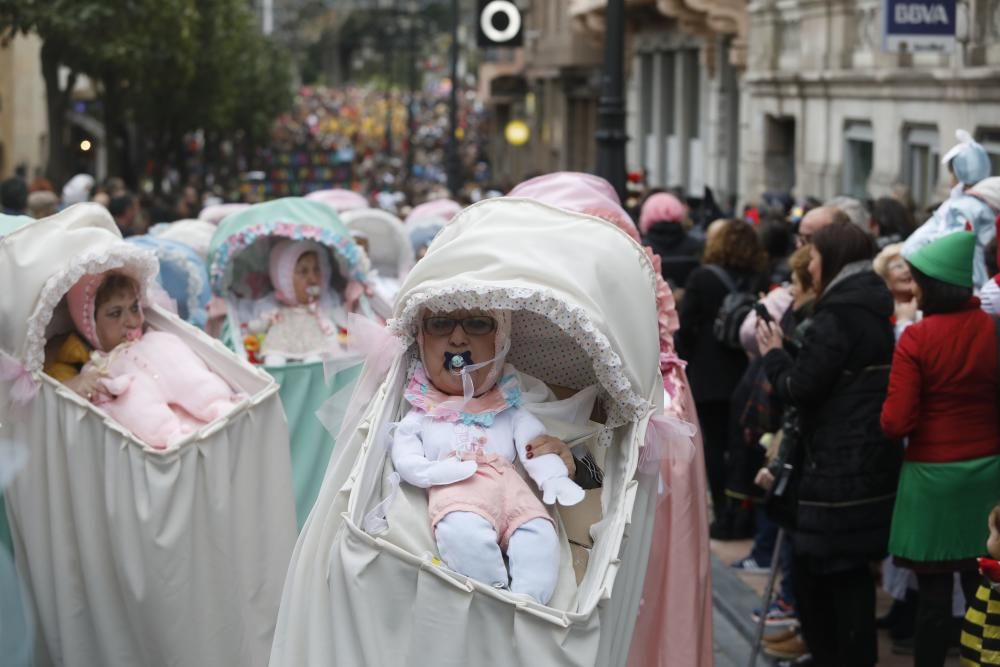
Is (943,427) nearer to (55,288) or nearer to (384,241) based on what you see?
(55,288)

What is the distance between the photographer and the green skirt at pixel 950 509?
6.70 m

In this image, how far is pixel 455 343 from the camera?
5156 millimetres

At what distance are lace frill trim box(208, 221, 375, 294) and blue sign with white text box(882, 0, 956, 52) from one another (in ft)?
15.2

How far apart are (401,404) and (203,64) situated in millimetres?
35196

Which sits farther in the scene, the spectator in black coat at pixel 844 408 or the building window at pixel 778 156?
the building window at pixel 778 156

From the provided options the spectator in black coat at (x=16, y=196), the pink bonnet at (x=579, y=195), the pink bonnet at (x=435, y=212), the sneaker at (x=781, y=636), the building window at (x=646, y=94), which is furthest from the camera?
the building window at (x=646, y=94)

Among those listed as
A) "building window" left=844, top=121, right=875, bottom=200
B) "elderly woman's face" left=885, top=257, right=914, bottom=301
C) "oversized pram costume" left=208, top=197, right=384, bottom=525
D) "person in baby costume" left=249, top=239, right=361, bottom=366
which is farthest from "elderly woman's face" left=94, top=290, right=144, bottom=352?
"building window" left=844, top=121, right=875, bottom=200

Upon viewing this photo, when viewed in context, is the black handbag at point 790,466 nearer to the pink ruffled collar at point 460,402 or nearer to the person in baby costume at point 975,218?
the person in baby costume at point 975,218

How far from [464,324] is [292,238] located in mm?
4098

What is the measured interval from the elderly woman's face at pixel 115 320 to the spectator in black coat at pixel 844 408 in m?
2.70

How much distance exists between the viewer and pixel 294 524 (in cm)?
703

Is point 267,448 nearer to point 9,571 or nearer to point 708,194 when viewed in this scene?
point 9,571

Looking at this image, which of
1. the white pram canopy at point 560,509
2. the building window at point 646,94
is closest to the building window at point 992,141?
the white pram canopy at point 560,509

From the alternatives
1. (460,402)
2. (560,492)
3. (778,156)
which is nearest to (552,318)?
(460,402)
